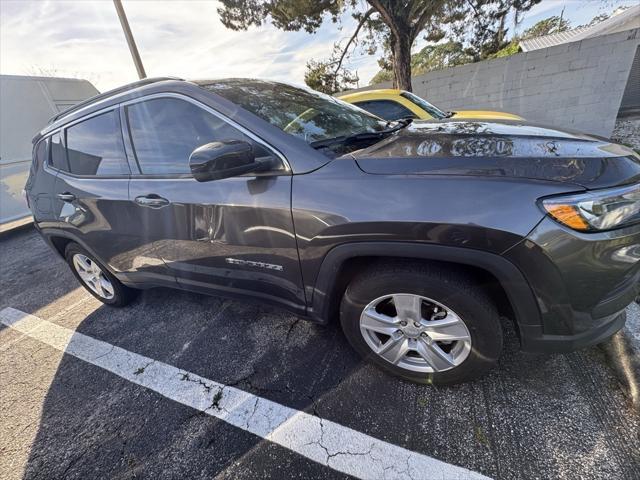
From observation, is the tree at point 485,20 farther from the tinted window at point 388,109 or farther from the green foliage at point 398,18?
the tinted window at point 388,109

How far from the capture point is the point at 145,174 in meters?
2.13

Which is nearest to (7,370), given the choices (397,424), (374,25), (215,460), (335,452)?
(215,460)

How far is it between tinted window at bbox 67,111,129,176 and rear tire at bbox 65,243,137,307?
0.83m

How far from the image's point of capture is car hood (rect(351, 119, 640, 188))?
129 centimetres

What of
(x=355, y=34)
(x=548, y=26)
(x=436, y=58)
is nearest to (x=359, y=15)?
(x=355, y=34)

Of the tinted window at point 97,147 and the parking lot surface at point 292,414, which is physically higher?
the tinted window at point 97,147

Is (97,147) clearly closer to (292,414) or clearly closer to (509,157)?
(292,414)

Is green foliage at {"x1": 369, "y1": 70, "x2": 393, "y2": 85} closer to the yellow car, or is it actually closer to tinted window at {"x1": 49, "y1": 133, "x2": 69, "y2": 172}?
the yellow car

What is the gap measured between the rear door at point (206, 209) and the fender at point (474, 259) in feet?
1.14

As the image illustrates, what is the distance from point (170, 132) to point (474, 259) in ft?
6.40

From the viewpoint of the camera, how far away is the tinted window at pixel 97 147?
2.27 meters

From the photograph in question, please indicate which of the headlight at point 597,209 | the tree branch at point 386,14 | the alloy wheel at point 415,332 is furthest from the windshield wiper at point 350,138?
the tree branch at point 386,14

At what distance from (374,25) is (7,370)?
12.6 m

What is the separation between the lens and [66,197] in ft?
8.52
